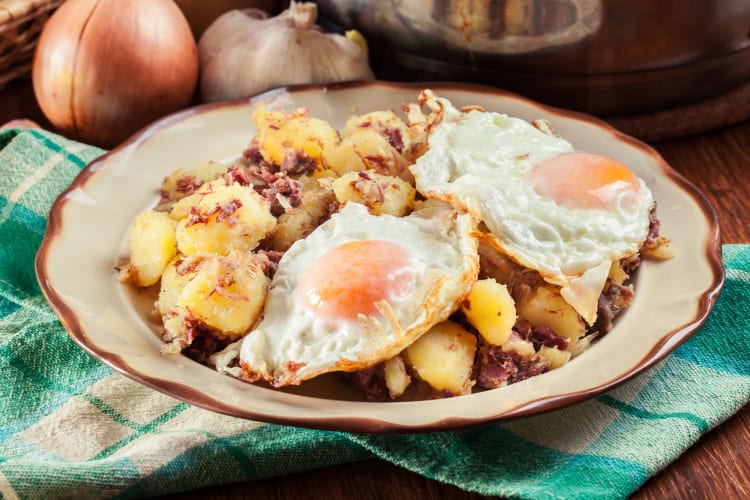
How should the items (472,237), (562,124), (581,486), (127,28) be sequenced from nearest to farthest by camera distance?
(581,486) → (472,237) → (562,124) → (127,28)

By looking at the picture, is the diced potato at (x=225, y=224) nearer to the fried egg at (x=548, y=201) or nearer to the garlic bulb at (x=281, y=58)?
the fried egg at (x=548, y=201)

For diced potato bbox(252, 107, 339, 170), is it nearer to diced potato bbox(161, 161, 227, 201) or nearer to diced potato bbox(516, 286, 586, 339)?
diced potato bbox(161, 161, 227, 201)

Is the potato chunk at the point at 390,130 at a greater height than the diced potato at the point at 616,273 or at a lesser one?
greater

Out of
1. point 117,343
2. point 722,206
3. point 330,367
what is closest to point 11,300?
point 117,343

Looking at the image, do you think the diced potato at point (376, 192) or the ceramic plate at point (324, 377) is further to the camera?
the diced potato at point (376, 192)

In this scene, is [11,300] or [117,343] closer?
[117,343]

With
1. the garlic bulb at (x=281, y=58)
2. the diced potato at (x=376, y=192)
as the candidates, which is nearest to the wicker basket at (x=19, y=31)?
the garlic bulb at (x=281, y=58)

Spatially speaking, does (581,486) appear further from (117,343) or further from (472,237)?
(117,343)
